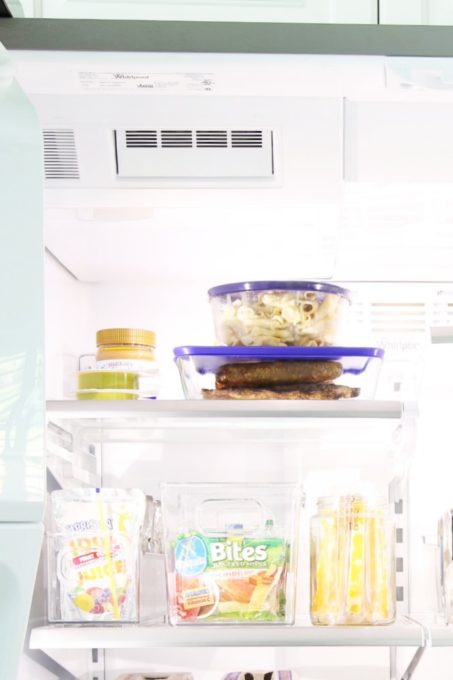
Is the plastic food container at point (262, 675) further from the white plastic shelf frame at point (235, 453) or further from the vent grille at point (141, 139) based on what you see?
the vent grille at point (141, 139)

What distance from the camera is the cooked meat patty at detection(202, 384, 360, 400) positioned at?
152 cm

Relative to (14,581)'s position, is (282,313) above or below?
above

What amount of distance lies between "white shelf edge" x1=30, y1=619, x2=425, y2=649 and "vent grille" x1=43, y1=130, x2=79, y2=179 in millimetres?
702

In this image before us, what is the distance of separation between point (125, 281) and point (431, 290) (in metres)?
0.64

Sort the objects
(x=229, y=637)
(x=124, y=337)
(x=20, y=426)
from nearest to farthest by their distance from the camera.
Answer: (x=20, y=426) < (x=229, y=637) < (x=124, y=337)

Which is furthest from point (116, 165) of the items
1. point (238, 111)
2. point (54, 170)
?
point (238, 111)

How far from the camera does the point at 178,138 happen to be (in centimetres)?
143

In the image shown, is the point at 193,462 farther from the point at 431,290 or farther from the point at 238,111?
the point at 238,111

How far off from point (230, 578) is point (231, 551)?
0.04 metres

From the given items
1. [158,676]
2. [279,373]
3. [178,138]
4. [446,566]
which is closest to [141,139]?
[178,138]

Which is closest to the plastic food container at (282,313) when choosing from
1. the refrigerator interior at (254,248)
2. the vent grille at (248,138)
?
the refrigerator interior at (254,248)

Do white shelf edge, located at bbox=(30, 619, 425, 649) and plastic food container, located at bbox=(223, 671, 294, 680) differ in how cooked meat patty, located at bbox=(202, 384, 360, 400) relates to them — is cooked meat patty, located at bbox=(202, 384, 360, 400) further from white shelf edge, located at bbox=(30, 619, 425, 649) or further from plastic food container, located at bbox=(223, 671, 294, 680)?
plastic food container, located at bbox=(223, 671, 294, 680)

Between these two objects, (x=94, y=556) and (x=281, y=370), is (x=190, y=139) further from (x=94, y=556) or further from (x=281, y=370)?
(x=94, y=556)

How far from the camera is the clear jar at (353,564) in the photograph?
1.47 meters
